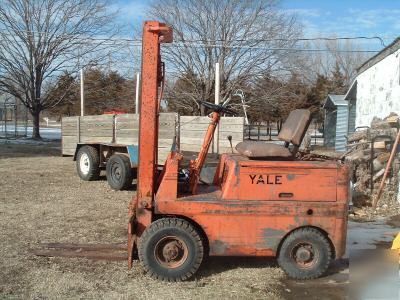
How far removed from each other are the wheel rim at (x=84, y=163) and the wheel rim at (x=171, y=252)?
735cm

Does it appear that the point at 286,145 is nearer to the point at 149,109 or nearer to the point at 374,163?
the point at 149,109

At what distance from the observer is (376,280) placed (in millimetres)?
5141

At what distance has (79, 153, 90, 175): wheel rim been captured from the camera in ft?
39.5

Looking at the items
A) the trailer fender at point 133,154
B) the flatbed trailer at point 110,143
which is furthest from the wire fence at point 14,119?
the trailer fender at point 133,154

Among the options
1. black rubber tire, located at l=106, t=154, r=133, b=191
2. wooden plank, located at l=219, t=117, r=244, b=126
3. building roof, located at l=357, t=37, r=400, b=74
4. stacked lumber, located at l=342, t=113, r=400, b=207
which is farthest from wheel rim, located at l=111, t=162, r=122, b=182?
building roof, located at l=357, t=37, r=400, b=74

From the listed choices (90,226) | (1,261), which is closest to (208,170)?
(90,226)

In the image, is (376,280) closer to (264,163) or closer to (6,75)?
(264,163)

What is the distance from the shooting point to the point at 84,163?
480 inches

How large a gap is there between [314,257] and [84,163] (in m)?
8.16

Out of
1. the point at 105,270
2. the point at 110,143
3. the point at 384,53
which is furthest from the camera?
the point at 384,53

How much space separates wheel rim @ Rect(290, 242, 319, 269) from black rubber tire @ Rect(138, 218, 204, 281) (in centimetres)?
97

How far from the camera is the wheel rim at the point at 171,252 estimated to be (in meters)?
4.95

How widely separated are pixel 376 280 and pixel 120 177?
6.43 meters

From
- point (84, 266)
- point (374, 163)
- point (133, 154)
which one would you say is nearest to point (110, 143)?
point (133, 154)
